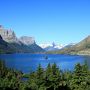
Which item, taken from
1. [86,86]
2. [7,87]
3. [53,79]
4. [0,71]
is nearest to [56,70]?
[53,79]

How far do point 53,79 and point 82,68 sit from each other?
29.9 feet

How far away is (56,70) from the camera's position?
8400cm

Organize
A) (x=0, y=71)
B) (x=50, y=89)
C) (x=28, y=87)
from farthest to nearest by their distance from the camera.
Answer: (x=0, y=71) < (x=28, y=87) < (x=50, y=89)

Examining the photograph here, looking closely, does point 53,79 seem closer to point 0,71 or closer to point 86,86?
point 86,86

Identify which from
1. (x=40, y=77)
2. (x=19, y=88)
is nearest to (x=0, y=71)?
(x=19, y=88)

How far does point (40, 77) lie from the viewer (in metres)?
82.6

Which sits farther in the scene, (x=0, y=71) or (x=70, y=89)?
(x=0, y=71)

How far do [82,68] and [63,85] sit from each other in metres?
7.18

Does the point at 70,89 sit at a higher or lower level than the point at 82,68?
lower

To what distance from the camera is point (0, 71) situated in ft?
495

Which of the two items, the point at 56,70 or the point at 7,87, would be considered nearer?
the point at 56,70

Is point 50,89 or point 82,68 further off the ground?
point 82,68

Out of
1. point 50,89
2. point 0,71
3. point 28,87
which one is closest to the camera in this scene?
point 50,89

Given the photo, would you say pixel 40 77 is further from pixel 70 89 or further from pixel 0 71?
pixel 0 71
